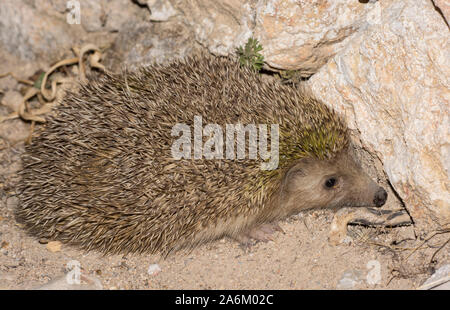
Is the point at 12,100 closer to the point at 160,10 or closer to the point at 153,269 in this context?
the point at 160,10

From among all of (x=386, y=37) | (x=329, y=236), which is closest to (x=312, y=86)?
(x=386, y=37)

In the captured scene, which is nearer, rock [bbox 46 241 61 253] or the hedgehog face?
the hedgehog face

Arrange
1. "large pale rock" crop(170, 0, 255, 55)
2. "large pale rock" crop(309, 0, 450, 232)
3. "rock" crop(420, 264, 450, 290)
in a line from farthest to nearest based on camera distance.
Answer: "large pale rock" crop(170, 0, 255, 55) < "large pale rock" crop(309, 0, 450, 232) < "rock" crop(420, 264, 450, 290)

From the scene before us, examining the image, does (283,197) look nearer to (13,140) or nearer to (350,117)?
(350,117)

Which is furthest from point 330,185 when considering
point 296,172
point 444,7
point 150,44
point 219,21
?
point 150,44

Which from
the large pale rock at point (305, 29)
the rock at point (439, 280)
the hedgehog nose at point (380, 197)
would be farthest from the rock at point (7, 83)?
the rock at point (439, 280)

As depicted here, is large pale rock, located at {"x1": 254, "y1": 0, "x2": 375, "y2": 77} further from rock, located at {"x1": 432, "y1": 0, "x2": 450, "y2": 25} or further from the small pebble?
the small pebble

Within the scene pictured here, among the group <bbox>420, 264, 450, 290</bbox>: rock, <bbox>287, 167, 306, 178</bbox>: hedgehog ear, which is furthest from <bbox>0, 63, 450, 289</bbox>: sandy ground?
<bbox>287, 167, 306, 178</bbox>: hedgehog ear
